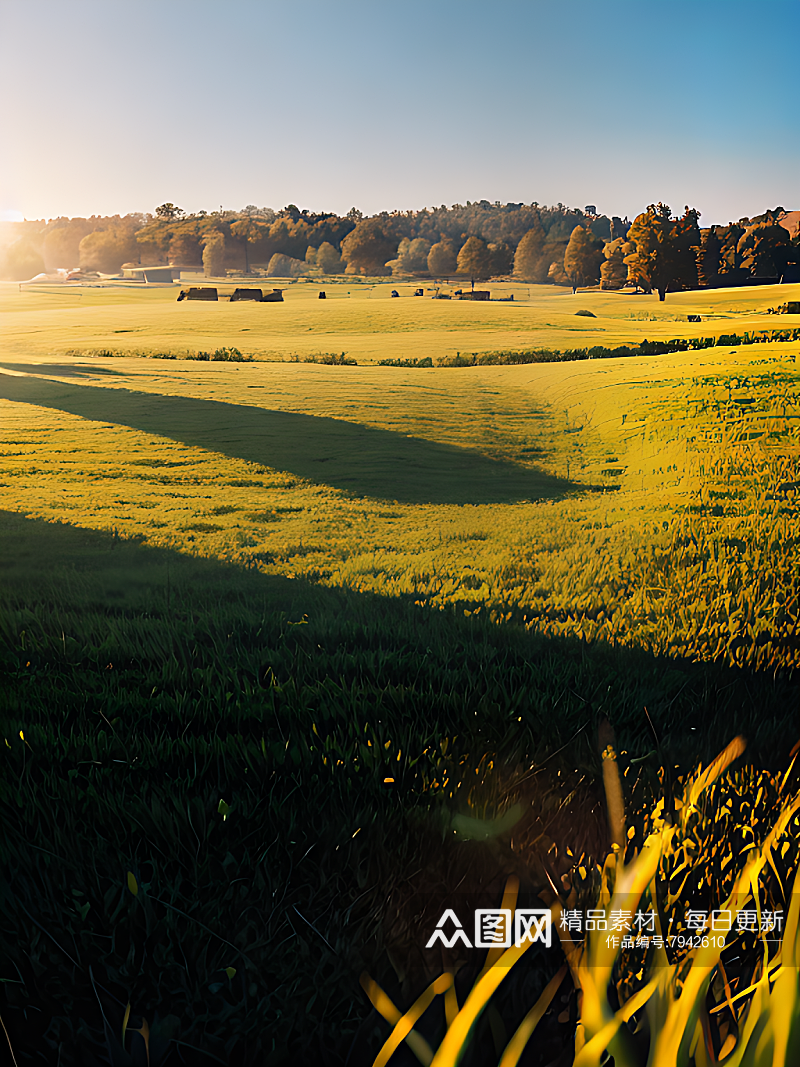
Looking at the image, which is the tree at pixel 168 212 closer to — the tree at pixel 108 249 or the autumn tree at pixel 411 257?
the tree at pixel 108 249

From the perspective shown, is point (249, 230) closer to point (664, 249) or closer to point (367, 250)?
point (367, 250)

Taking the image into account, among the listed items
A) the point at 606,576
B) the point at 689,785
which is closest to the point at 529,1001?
the point at 689,785

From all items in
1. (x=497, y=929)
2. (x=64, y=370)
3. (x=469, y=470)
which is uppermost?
(x=64, y=370)

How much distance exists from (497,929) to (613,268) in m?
4.84

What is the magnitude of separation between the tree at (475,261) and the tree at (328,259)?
1.03 meters

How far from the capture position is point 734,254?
173 inches

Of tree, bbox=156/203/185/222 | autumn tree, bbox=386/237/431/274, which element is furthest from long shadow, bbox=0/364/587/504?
autumn tree, bbox=386/237/431/274

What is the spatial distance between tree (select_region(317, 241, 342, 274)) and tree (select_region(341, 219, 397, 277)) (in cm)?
7

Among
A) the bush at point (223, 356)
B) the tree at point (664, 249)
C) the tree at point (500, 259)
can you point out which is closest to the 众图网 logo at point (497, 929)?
the tree at point (664, 249)

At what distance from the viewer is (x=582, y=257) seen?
5238 millimetres

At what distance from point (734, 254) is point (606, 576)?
283cm

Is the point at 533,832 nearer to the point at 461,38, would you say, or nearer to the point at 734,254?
the point at 461,38

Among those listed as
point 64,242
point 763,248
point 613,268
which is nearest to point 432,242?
point 613,268

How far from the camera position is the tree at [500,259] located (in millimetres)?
5267
